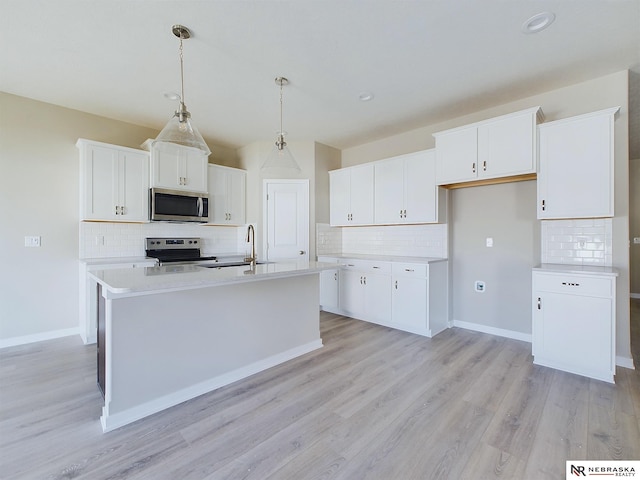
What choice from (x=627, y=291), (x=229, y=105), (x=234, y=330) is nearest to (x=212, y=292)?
(x=234, y=330)

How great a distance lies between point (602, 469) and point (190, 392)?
2535mm

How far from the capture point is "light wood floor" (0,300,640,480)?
157 centimetres

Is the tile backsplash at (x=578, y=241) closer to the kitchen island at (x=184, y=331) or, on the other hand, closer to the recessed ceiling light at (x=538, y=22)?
the recessed ceiling light at (x=538, y=22)

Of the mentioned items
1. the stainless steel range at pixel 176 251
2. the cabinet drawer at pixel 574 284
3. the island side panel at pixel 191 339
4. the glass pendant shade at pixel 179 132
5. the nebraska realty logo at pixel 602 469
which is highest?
the glass pendant shade at pixel 179 132

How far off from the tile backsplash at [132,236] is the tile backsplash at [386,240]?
144 centimetres

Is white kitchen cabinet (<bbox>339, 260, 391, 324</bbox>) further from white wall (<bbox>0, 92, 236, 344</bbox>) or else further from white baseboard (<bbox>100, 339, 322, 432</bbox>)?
white wall (<bbox>0, 92, 236, 344</bbox>)

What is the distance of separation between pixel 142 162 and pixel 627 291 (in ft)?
17.6

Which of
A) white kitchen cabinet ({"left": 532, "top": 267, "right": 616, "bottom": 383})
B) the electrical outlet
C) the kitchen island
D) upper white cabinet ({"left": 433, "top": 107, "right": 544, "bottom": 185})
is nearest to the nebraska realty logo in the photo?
white kitchen cabinet ({"left": 532, "top": 267, "right": 616, "bottom": 383})

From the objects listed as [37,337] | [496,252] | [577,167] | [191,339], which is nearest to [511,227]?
[496,252]

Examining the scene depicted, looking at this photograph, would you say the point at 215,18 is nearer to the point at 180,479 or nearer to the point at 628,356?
the point at 180,479

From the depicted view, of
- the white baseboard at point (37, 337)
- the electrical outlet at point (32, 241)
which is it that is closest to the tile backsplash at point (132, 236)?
the electrical outlet at point (32, 241)

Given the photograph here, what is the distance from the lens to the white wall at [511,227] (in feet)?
8.85

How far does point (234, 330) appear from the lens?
8.14 ft

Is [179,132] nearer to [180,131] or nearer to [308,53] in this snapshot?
[180,131]
